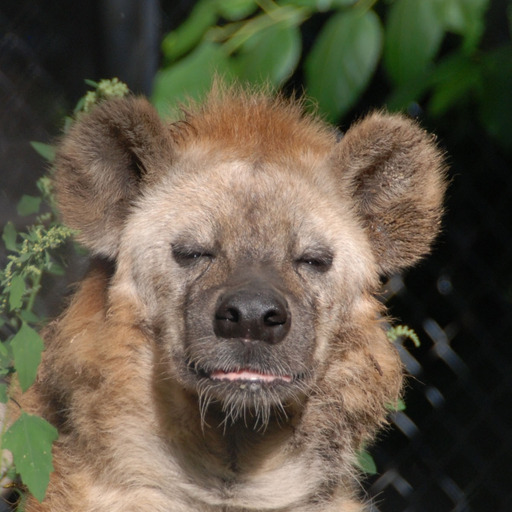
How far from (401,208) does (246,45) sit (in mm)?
739

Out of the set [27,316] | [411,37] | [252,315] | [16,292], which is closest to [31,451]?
[16,292]

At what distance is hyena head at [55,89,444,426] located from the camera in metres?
2.18

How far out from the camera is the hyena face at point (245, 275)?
2141 millimetres

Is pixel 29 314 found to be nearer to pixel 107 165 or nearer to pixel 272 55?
pixel 107 165

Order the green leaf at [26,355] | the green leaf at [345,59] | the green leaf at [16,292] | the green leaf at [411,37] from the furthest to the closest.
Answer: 1. the green leaf at [345,59]
2. the green leaf at [411,37]
3. the green leaf at [16,292]
4. the green leaf at [26,355]

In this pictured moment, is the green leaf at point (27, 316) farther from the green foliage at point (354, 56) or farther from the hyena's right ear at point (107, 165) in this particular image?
the green foliage at point (354, 56)

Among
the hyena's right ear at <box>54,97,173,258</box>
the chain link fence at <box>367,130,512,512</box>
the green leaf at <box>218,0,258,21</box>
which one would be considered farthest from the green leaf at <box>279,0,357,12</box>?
the chain link fence at <box>367,130,512,512</box>

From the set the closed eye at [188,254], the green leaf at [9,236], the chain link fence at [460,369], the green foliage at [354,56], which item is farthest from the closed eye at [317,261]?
the chain link fence at [460,369]

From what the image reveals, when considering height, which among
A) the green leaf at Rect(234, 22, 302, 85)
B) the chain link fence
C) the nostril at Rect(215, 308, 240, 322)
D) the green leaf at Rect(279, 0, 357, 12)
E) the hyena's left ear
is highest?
the green leaf at Rect(279, 0, 357, 12)

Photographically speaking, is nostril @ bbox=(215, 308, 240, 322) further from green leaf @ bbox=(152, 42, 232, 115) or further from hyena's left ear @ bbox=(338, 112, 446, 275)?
green leaf @ bbox=(152, 42, 232, 115)

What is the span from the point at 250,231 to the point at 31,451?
784 millimetres

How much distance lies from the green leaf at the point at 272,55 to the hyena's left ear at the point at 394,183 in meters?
0.28

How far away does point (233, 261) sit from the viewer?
7.36ft

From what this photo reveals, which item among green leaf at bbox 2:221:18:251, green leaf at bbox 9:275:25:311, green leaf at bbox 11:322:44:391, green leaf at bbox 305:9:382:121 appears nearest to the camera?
green leaf at bbox 11:322:44:391
